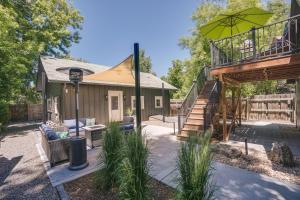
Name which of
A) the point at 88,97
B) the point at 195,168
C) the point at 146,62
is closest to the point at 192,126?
the point at 195,168

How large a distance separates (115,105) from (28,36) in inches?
391

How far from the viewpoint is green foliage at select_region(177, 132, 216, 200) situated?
186 centimetres

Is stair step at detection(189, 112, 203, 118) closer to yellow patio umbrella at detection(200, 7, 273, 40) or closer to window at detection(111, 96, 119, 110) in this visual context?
yellow patio umbrella at detection(200, 7, 273, 40)

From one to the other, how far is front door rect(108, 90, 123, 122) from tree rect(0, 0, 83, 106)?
18.1 ft

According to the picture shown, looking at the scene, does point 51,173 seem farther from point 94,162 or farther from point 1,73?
point 1,73

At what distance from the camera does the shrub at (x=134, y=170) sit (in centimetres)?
240

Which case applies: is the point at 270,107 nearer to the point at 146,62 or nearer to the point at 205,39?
the point at 205,39

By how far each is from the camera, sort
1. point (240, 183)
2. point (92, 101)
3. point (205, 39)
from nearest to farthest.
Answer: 1. point (240, 183)
2. point (92, 101)
3. point (205, 39)

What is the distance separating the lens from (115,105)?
1129 cm

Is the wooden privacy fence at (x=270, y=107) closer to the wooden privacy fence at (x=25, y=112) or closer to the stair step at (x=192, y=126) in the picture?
the stair step at (x=192, y=126)

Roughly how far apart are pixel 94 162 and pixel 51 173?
1036 mm

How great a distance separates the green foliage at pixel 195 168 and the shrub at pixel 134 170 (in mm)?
661

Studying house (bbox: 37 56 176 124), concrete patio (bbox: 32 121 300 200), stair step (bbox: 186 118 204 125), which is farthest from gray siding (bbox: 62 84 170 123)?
stair step (bbox: 186 118 204 125)

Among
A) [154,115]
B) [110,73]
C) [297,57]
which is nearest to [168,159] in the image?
[110,73]
